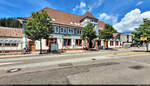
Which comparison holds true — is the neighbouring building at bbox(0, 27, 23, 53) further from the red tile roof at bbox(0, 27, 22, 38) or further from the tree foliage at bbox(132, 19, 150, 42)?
the tree foliage at bbox(132, 19, 150, 42)

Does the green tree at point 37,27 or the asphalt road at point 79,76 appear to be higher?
the green tree at point 37,27

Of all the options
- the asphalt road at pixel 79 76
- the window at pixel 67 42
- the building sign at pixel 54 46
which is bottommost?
the asphalt road at pixel 79 76

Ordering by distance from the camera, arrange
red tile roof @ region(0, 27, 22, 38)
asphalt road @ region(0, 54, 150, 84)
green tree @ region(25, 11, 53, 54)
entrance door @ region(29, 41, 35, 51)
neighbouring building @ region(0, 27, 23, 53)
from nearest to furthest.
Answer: asphalt road @ region(0, 54, 150, 84) < green tree @ region(25, 11, 53, 54) < neighbouring building @ region(0, 27, 23, 53) < red tile roof @ region(0, 27, 22, 38) < entrance door @ region(29, 41, 35, 51)

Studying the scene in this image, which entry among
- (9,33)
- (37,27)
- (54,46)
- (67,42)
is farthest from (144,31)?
(9,33)

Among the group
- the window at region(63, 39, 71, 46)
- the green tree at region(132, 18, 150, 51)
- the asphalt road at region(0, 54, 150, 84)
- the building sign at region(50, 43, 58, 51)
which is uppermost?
the green tree at region(132, 18, 150, 51)

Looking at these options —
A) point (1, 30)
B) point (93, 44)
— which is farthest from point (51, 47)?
point (93, 44)

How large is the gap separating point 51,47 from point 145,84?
62.2ft

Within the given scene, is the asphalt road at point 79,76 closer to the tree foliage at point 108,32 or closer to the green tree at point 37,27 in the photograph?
the green tree at point 37,27

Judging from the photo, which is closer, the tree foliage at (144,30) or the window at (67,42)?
the tree foliage at (144,30)

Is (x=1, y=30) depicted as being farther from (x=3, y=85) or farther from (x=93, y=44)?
(x=93, y=44)

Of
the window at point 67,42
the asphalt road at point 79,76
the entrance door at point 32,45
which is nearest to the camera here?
the asphalt road at point 79,76

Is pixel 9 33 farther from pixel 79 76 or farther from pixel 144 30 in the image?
pixel 144 30

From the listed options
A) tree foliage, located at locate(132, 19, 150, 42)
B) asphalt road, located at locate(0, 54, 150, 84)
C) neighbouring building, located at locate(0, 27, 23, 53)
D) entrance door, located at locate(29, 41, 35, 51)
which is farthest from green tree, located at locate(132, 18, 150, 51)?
neighbouring building, located at locate(0, 27, 23, 53)

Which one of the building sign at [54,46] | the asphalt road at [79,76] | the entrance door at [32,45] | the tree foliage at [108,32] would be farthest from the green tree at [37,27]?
the tree foliage at [108,32]
